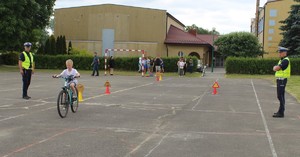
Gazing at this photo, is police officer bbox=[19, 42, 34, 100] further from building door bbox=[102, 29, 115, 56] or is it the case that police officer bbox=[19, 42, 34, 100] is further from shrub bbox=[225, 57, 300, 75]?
building door bbox=[102, 29, 115, 56]

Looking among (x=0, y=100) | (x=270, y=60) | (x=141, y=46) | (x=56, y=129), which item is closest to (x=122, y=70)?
(x=141, y=46)

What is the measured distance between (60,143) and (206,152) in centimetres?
254

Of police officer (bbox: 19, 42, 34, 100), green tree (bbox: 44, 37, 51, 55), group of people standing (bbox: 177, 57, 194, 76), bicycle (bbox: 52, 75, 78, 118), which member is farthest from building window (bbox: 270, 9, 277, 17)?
bicycle (bbox: 52, 75, 78, 118)

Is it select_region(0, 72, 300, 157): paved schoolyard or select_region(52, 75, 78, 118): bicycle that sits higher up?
select_region(52, 75, 78, 118): bicycle

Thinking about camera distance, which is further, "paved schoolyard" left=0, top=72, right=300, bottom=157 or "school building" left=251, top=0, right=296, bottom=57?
"school building" left=251, top=0, right=296, bottom=57

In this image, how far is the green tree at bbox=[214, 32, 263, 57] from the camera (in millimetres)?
55781

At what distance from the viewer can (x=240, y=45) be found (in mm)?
56938

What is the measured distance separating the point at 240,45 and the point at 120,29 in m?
18.0

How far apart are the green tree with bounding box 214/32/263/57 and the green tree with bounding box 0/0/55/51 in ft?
88.3

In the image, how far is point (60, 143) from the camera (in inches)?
266

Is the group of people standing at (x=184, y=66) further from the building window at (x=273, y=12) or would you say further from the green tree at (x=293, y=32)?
the building window at (x=273, y=12)

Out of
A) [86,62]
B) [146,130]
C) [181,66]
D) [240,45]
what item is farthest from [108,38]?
[146,130]

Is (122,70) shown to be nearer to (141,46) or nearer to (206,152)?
(141,46)

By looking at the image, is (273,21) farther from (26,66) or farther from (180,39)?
(26,66)
